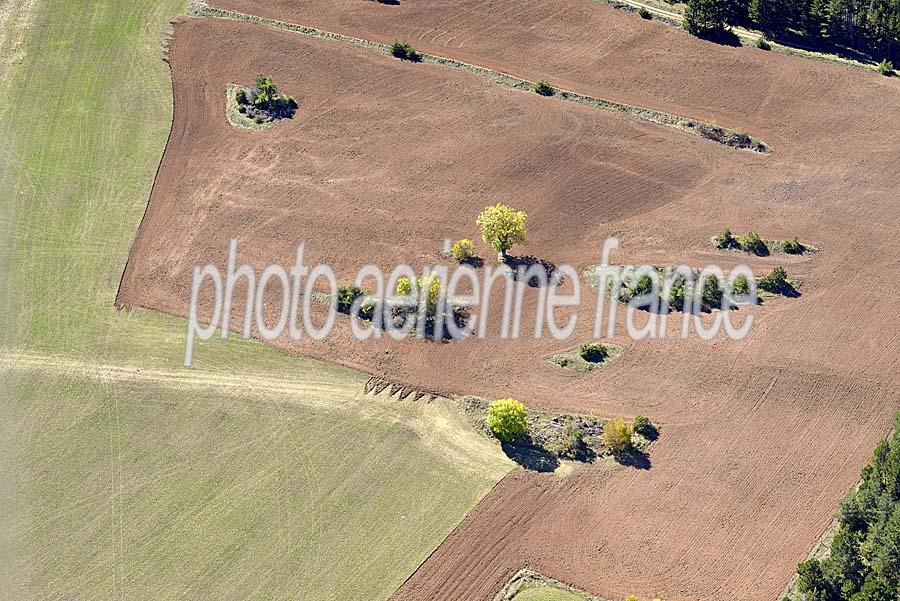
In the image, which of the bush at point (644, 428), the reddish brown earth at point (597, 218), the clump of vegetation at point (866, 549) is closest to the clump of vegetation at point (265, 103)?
the reddish brown earth at point (597, 218)

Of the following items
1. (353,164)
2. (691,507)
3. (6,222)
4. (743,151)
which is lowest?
(6,222)

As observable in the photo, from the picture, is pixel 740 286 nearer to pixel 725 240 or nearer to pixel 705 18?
pixel 725 240

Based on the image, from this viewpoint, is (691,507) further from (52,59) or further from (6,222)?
(52,59)

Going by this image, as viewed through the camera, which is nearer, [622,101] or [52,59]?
[622,101]

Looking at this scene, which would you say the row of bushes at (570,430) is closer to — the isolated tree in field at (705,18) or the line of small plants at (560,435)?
the line of small plants at (560,435)

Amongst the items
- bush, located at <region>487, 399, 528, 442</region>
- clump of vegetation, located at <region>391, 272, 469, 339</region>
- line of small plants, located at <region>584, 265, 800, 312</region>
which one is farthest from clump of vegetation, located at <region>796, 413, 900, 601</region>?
clump of vegetation, located at <region>391, 272, 469, 339</region>

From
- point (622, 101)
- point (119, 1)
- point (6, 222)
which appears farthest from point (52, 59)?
point (622, 101)

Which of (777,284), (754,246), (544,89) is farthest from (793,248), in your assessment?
(544,89)
